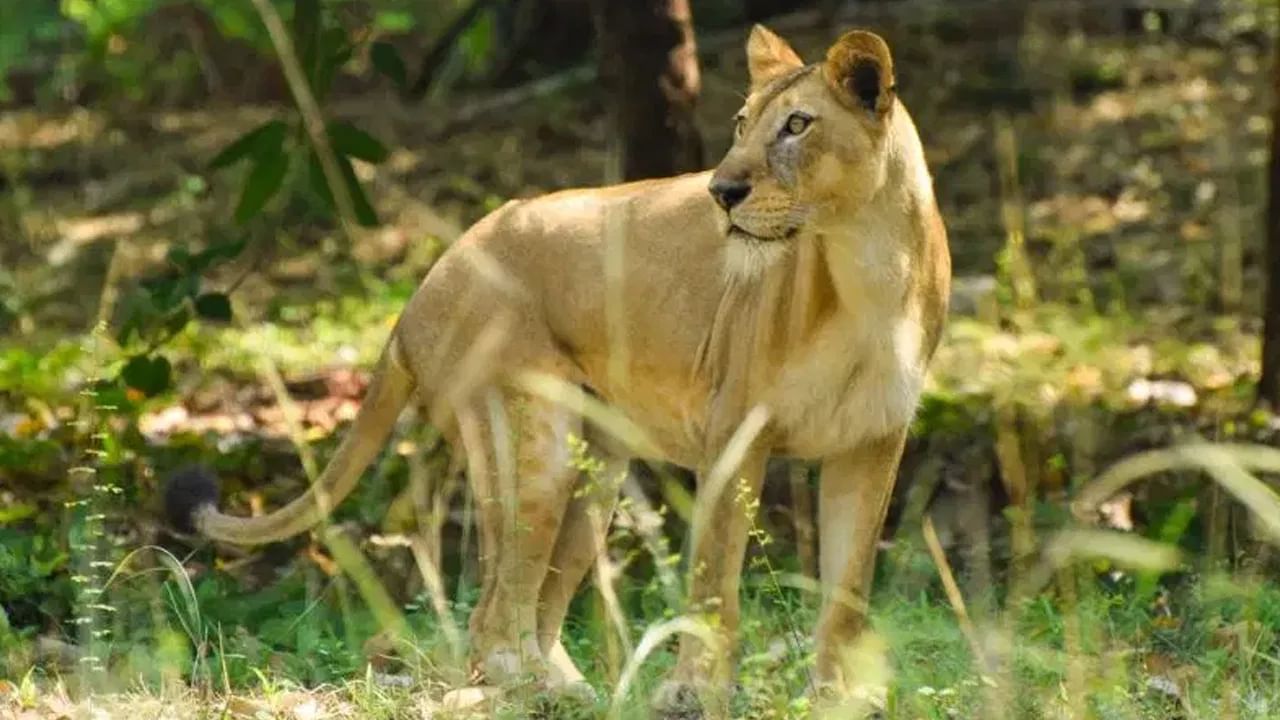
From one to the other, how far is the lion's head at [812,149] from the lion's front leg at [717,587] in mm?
578

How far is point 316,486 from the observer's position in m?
5.96

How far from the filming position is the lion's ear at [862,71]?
17.0ft

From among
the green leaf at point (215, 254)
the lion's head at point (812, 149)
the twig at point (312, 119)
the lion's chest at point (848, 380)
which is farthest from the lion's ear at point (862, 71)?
the green leaf at point (215, 254)

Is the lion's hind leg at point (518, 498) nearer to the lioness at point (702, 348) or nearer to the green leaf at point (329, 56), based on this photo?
the lioness at point (702, 348)

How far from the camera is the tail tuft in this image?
19.3 ft

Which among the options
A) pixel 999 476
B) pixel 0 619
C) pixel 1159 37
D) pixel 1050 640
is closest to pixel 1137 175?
pixel 1159 37

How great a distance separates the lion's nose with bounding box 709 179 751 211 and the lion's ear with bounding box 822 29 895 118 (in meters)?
0.34

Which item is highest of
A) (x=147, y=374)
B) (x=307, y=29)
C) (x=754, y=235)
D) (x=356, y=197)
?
(x=307, y=29)

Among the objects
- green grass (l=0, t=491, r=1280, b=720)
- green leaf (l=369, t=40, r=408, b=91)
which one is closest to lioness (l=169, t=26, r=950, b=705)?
green grass (l=0, t=491, r=1280, b=720)

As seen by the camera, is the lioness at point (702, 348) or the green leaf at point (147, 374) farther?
the green leaf at point (147, 374)

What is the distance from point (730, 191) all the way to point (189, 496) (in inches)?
65.7

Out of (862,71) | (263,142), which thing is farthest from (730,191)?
(263,142)

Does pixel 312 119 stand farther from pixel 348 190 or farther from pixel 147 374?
pixel 147 374

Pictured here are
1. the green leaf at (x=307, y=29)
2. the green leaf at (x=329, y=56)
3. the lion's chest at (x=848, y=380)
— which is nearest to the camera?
the lion's chest at (x=848, y=380)
